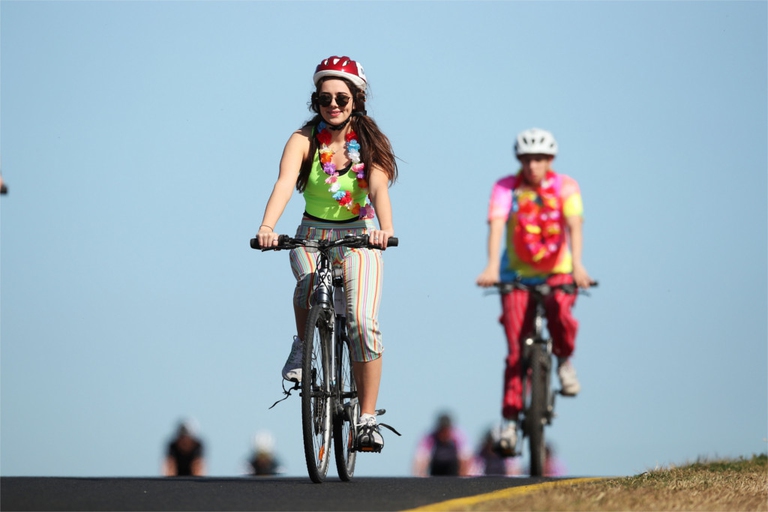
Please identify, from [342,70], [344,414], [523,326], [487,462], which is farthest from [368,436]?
[487,462]

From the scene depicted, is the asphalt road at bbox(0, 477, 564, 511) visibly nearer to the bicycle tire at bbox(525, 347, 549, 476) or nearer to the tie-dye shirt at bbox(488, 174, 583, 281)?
the bicycle tire at bbox(525, 347, 549, 476)

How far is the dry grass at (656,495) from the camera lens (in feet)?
24.1

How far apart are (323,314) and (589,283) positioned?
199 cm

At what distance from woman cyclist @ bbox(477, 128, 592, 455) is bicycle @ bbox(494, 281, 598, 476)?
6cm

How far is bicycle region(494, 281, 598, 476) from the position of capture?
9602mm

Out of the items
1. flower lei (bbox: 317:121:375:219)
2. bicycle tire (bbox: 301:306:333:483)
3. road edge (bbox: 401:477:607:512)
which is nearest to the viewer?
road edge (bbox: 401:477:607:512)

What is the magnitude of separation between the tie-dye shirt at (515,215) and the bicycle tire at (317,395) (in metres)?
1.63

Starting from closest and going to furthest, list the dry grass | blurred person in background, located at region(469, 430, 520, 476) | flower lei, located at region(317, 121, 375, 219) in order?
the dry grass < flower lei, located at region(317, 121, 375, 219) < blurred person in background, located at region(469, 430, 520, 476)

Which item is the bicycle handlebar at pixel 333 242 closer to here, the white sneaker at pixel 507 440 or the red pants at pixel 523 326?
the red pants at pixel 523 326

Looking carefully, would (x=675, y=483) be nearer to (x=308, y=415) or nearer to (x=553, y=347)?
(x=553, y=347)

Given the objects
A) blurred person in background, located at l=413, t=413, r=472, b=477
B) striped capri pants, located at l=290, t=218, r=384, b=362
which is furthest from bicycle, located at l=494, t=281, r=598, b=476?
blurred person in background, located at l=413, t=413, r=472, b=477

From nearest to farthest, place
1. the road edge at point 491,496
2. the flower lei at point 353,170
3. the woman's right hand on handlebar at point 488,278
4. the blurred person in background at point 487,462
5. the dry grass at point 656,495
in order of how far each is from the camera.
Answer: the road edge at point 491,496 → the dry grass at point 656,495 → the flower lei at point 353,170 → the woman's right hand on handlebar at point 488,278 → the blurred person in background at point 487,462

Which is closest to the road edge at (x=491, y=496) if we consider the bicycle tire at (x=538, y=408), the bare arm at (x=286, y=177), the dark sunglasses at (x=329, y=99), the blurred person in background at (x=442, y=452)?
the bicycle tire at (x=538, y=408)

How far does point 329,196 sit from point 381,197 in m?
0.34
